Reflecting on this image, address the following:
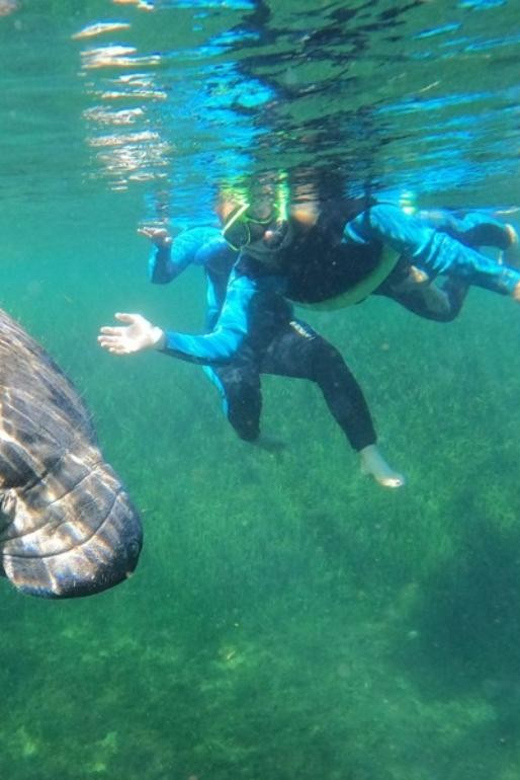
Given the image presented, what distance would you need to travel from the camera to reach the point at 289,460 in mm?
16750

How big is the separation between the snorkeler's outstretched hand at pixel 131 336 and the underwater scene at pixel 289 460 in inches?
7.7

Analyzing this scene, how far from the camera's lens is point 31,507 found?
2936 mm

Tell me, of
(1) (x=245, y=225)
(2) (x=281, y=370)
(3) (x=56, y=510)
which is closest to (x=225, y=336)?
(2) (x=281, y=370)

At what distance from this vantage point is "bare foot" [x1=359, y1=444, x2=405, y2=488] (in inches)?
336

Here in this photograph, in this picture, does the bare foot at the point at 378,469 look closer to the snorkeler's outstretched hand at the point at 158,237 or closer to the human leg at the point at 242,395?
the human leg at the point at 242,395

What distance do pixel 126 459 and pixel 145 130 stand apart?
10.3m

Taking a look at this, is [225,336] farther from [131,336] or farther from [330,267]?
[330,267]

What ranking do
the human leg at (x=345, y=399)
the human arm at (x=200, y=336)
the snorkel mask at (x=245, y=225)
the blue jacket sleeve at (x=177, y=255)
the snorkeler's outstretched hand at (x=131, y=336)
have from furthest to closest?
the blue jacket sleeve at (x=177, y=255) → the snorkel mask at (x=245, y=225) → the human leg at (x=345, y=399) → the human arm at (x=200, y=336) → the snorkeler's outstretched hand at (x=131, y=336)

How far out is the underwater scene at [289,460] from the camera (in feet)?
27.5

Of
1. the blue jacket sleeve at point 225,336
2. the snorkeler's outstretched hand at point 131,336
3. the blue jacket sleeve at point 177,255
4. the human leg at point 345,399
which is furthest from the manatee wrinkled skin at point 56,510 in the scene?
the blue jacket sleeve at point 177,255

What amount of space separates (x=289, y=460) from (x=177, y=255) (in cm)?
675

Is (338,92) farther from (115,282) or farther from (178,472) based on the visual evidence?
(115,282)

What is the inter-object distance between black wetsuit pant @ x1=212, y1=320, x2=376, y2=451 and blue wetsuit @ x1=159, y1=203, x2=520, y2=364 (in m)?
0.43

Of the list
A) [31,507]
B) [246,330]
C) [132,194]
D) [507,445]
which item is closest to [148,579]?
[246,330]
